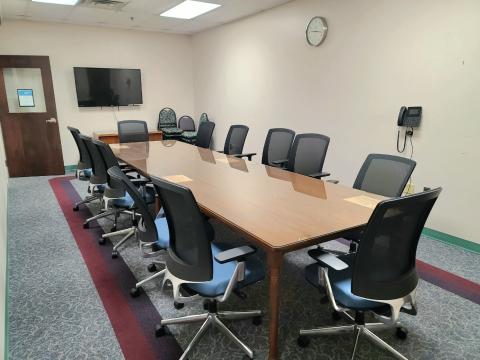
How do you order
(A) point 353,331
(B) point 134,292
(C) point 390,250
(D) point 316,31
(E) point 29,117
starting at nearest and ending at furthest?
(C) point 390,250
(A) point 353,331
(B) point 134,292
(D) point 316,31
(E) point 29,117

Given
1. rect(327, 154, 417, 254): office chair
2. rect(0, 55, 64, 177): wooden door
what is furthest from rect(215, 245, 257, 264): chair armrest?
rect(0, 55, 64, 177): wooden door

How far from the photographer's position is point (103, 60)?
629 centimetres

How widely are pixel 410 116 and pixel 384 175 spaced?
4.30ft

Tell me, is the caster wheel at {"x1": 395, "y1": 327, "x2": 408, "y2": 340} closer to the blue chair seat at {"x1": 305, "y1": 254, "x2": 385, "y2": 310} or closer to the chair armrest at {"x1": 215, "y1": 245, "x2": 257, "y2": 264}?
the blue chair seat at {"x1": 305, "y1": 254, "x2": 385, "y2": 310}

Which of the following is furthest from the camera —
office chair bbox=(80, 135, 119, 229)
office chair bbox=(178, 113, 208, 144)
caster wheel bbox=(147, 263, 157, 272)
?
office chair bbox=(178, 113, 208, 144)

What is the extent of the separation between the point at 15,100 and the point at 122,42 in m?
2.19

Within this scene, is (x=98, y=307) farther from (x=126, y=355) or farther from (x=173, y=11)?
(x=173, y=11)

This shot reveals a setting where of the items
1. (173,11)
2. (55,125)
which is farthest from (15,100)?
(173,11)

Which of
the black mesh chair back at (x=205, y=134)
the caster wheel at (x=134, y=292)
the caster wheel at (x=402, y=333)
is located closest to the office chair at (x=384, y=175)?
the caster wheel at (x=402, y=333)

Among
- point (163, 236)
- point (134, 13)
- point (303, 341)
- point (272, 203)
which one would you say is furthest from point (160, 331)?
point (134, 13)

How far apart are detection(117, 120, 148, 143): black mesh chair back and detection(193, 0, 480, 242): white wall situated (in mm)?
1870

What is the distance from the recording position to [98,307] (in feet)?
7.32

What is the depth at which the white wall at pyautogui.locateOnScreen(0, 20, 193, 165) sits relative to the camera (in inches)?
223

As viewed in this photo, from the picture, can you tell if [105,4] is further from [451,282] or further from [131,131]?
[451,282]
